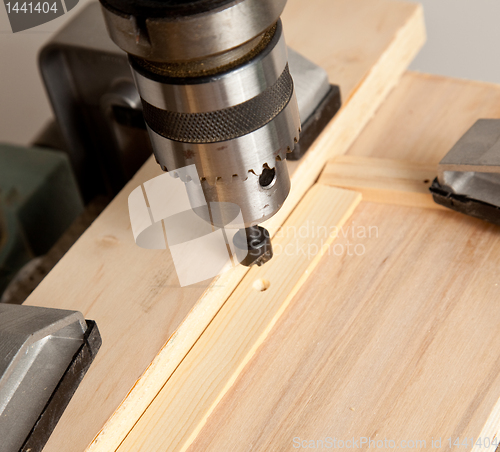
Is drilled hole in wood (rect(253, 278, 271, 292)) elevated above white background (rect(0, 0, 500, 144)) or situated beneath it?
elevated above

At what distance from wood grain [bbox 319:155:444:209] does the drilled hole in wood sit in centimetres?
19

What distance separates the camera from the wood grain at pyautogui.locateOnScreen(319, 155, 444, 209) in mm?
785

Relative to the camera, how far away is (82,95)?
3.18 ft

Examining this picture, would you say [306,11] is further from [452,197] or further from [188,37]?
[188,37]

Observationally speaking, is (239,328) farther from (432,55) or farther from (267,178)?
(432,55)

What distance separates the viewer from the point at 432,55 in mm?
1525

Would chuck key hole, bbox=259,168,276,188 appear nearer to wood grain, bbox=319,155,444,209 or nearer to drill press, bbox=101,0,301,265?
drill press, bbox=101,0,301,265

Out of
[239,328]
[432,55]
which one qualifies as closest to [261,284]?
[239,328]

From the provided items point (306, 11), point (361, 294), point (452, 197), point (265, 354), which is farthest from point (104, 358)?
point (306, 11)

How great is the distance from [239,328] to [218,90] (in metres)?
0.28

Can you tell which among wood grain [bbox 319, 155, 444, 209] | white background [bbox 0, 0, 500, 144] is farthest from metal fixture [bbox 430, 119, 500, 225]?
white background [bbox 0, 0, 500, 144]

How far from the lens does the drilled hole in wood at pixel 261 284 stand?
2.38ft

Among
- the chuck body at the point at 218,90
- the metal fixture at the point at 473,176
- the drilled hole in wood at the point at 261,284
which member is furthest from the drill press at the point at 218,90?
the metal fixture at the point at 473,176

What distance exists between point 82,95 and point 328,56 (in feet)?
1.28
